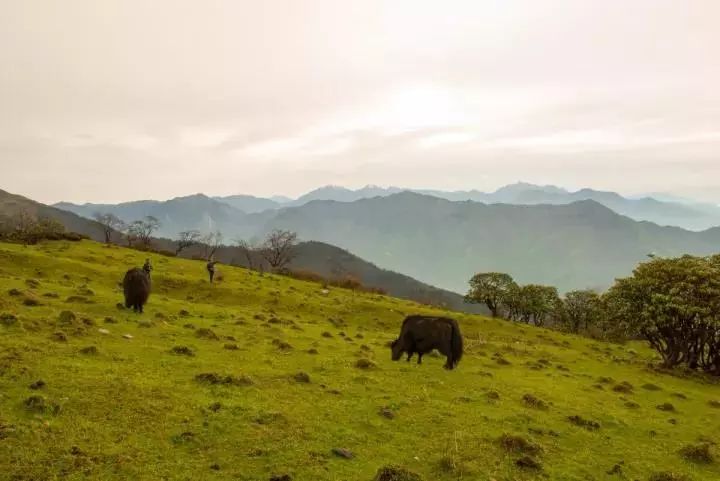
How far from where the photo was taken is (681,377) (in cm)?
3656

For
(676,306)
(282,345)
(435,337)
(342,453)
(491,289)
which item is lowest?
(342,453)

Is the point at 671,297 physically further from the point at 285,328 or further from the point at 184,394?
the point at 184,394

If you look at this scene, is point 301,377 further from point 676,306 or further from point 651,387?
point 676,306

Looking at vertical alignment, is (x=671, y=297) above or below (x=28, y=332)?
above

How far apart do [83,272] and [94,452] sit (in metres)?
37.5

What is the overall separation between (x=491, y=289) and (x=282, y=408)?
7485cm

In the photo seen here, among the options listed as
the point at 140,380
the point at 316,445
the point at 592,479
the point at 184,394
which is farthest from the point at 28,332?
the point at 592,479

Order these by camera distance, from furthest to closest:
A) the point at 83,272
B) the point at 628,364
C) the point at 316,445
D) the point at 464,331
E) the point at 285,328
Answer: the point at 464,331 → the point at 83,272 → the point at 628,364 → the point at 285,328 → the point at 316,445

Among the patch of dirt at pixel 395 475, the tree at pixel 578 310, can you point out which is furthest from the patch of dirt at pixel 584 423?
the tree at pixel 578 310

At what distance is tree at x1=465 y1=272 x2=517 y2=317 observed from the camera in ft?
284

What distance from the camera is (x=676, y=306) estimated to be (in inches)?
1442

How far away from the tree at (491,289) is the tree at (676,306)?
142ft

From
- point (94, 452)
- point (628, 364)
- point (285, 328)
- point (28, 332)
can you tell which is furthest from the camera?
point (628, 364)

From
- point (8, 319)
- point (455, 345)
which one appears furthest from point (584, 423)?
point (8, 319)
